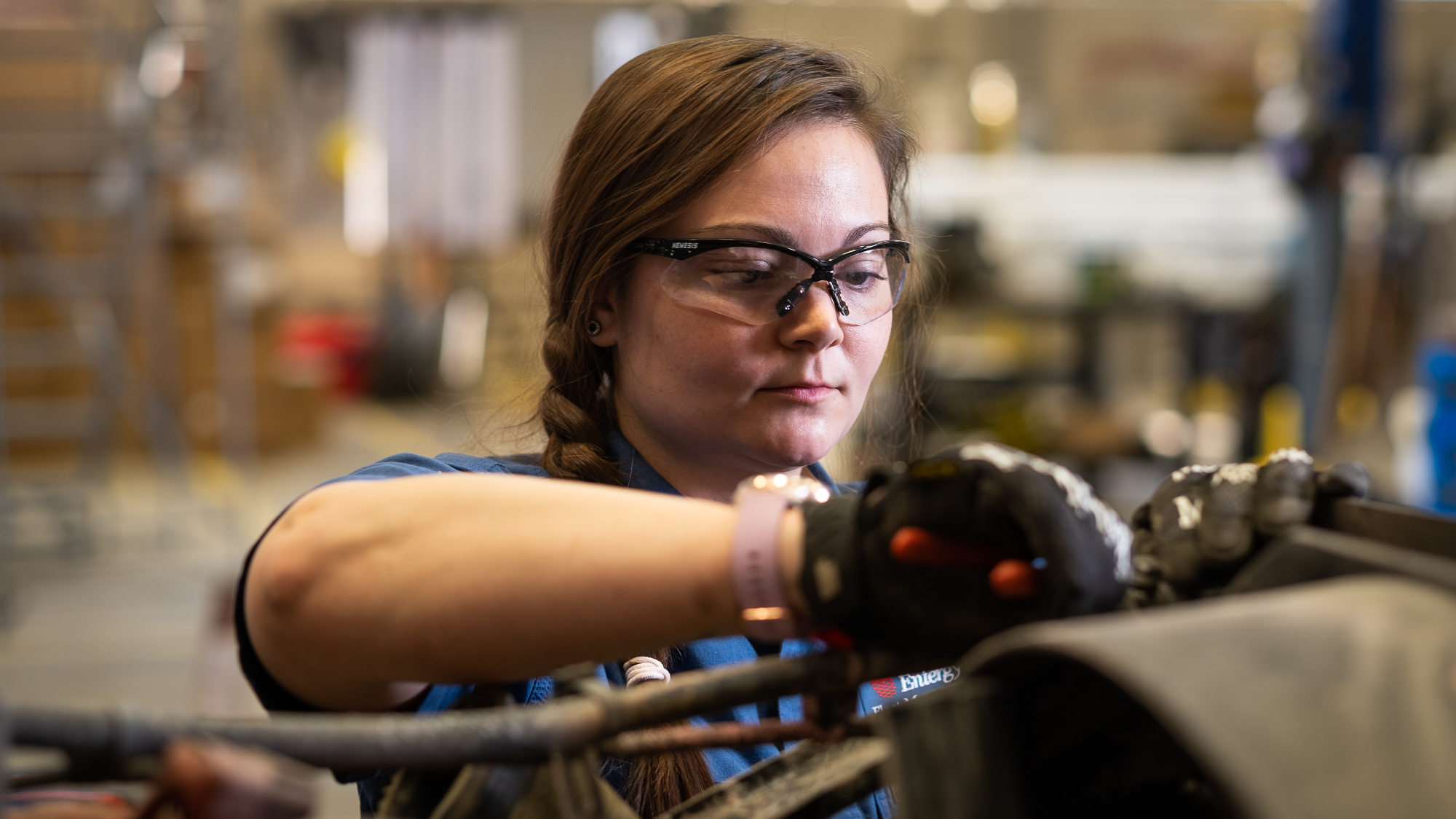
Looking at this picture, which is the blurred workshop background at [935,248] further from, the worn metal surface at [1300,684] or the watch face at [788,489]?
the worn metal surface at [1300,684]

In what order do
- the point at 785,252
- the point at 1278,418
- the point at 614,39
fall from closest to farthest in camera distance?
the point at 785,252 → the point at 1278,418 → the point at 614,39

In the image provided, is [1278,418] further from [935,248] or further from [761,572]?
[761,572]

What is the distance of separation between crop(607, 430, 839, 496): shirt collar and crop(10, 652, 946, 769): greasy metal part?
17.0 inches

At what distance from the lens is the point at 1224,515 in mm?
855

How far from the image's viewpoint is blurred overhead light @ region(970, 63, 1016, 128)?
715 cm

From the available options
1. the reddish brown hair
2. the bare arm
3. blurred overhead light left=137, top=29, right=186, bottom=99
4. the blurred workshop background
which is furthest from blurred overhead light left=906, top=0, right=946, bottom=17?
the bare arm

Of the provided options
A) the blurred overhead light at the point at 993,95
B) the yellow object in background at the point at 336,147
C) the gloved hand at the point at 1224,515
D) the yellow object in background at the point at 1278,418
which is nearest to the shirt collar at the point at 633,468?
the gloved hand at the point at 1224,515

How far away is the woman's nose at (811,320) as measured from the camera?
109 centimetres

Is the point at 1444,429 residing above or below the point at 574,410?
below

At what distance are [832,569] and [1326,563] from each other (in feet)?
0.94

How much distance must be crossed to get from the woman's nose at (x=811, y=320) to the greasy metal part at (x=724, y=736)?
427 mm

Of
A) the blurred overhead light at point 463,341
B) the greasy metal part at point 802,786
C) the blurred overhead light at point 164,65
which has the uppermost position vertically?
the blurred overhead light at point 164,65

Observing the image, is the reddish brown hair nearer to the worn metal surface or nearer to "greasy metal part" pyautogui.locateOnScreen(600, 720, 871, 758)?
"greasy metal part" pyautogui.locateOnScreen(600, 720, 871, 758)

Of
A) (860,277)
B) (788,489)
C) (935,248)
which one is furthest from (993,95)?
(788,489)
